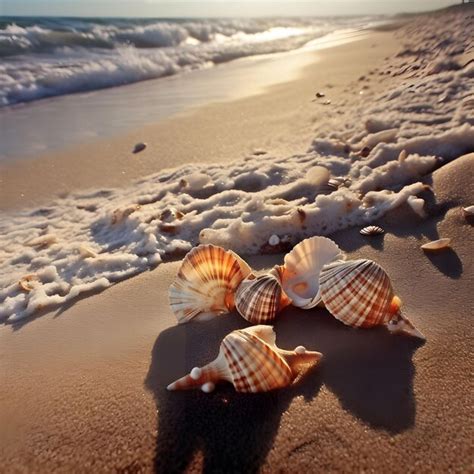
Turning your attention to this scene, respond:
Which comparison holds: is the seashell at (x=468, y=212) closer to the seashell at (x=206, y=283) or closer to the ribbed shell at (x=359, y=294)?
the ribbed shell at (x=359, y=294)

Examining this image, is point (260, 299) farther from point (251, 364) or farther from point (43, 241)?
point (43, 241)

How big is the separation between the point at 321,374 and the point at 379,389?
0.62ft

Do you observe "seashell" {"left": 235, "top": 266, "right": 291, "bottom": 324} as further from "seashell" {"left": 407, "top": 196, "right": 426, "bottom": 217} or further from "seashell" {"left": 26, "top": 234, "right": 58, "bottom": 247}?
"seashell" {"left": 26, "top": 234, "right": 58, "bottom": 247}

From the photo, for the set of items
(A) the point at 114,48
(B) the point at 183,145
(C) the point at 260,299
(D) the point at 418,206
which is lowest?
(B) the point at 183,145

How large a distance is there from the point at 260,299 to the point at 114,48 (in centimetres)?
1011

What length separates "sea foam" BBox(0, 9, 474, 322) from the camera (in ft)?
8.50

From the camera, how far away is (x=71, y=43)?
33.0ft

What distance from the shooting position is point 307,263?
2021 millimetres

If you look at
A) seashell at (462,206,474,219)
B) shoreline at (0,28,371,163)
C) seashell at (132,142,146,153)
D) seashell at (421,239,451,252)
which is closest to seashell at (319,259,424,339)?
seashell at (421,239,451,252)

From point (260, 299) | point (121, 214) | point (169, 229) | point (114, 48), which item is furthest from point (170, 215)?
point (114, 48)

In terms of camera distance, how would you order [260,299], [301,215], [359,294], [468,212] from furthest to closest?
[301,215] < [468,212] < [260,299] < [359,294]

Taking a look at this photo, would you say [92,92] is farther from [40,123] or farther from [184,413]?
[184,413]

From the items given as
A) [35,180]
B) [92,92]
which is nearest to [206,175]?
[35,180]

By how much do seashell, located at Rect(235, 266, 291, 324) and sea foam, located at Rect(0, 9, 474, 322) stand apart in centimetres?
72
